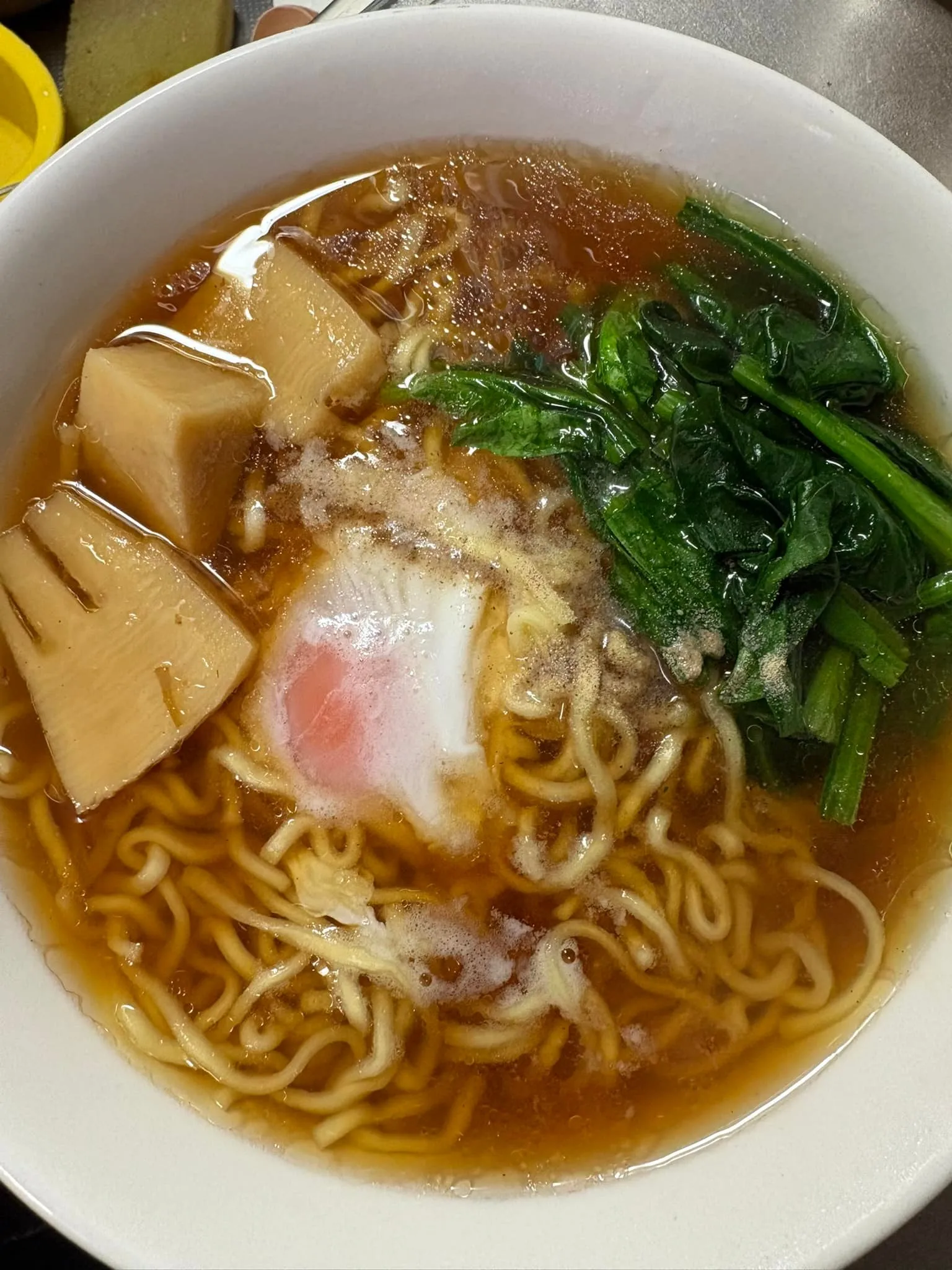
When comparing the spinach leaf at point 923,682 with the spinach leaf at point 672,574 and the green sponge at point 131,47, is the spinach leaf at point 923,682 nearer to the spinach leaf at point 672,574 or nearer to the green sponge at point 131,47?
the spinach leaf at point 672,574

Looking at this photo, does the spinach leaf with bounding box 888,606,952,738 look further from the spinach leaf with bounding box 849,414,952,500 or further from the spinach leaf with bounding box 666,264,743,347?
the spinach leaf with bounding box 666,264,743,347

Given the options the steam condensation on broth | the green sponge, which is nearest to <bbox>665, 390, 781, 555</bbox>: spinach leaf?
the steam condensation on broth

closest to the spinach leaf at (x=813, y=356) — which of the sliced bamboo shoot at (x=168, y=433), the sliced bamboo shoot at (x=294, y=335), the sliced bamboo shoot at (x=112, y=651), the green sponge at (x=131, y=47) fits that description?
the sliced bamboo shoot at (x=294, y=335)

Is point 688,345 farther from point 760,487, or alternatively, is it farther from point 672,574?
point 672,574

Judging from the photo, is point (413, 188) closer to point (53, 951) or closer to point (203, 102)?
point (203, 102)

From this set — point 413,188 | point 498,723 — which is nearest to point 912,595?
point 498,723

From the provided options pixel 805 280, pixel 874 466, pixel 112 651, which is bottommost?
pixel 112 651

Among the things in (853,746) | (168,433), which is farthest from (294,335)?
(853,746)
